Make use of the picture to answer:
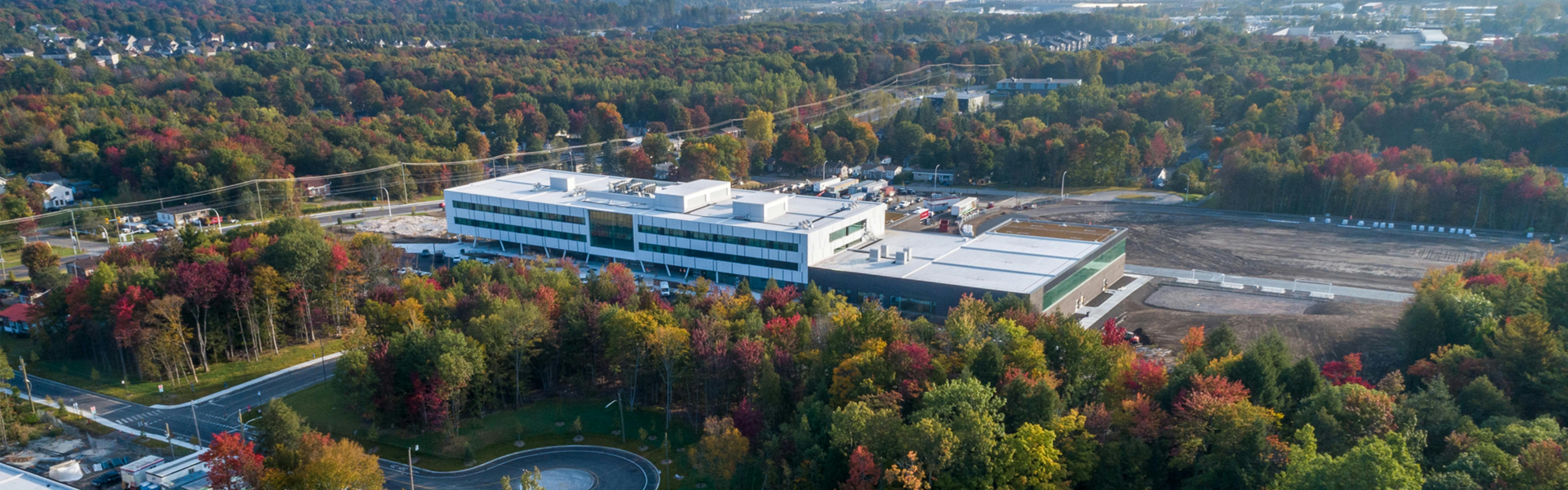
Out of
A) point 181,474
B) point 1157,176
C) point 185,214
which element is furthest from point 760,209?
point 1157,176

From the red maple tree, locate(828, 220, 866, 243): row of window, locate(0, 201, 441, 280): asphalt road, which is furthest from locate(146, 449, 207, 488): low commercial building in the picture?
locate(0, 201, 441, 280): asphalt road

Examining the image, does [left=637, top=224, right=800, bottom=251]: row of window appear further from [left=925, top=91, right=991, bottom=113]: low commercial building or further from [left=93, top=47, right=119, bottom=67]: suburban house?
[left=93, top=47, right=119, bottom=67]: suburban house

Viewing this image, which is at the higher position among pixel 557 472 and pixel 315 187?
pixel 315 187

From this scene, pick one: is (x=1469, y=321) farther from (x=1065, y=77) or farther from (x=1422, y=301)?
(x=1065, y=77)

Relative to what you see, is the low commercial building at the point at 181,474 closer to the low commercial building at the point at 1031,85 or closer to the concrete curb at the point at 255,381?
the concrete curb at the point at 255,381

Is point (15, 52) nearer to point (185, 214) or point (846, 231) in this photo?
point (185, 214)
